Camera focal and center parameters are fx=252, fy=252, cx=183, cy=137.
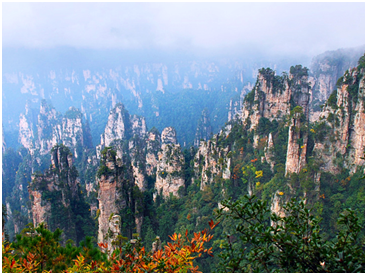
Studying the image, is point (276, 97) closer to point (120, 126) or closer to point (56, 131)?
point (120, 126)

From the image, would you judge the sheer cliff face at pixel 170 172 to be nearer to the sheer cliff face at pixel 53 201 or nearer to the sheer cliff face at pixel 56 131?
the sheer cliff face at pixel 53 201

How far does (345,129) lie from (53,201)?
27.0 m

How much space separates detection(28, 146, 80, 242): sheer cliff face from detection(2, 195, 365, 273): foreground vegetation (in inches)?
790

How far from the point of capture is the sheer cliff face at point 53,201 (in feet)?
79.8

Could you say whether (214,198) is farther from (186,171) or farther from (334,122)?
(334,122)

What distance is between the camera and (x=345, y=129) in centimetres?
2008

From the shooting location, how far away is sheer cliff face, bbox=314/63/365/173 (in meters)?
19.2

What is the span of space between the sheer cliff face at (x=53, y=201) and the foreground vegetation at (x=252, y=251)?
2006 cm

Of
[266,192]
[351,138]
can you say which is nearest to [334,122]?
[351,138]

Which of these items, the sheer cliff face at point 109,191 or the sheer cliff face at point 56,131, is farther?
the sheer cliff face at point 56,131

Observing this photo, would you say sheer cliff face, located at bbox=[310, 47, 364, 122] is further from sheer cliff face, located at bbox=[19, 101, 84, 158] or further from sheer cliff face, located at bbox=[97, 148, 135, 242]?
sheer cliff face, located at bbox=[19, 101, 84, 158]

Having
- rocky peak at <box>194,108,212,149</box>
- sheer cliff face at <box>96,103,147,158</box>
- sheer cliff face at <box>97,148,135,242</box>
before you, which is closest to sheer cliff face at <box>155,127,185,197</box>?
sheer cliff face at <box>97,148,135,242</box>

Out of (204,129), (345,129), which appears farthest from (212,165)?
(204,129)

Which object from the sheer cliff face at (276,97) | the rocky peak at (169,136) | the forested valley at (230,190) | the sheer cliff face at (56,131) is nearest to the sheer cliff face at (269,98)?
the sheer cliff face at (276,97)
